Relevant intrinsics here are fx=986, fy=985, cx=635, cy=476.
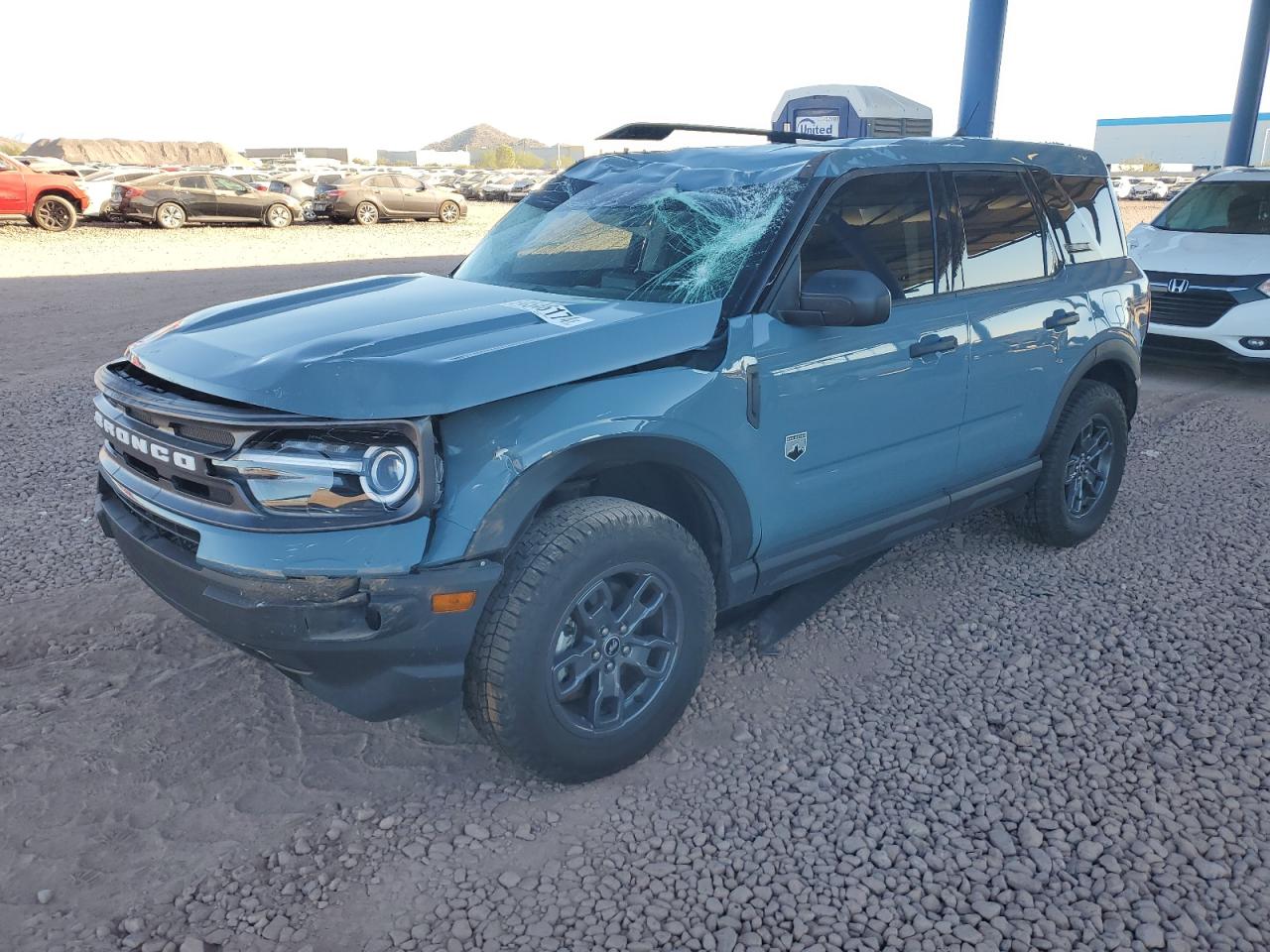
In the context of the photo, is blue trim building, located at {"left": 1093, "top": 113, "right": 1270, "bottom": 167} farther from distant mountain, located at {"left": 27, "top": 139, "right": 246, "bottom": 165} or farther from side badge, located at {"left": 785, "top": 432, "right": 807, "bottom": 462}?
side badge, located at {"left": 785, "top": 432, "right": 807, "bottom": 462}

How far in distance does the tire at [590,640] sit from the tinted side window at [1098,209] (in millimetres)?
2880

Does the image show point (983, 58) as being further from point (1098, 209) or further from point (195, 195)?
point (195, 195)

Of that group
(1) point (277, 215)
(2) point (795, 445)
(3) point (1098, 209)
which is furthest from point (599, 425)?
(1) point (277, 215)

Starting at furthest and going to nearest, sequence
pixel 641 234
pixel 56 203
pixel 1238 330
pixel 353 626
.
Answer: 1. pixel 56 203
2. pixel 1238 330
3. pixel 641 234
4. pixel 353 626

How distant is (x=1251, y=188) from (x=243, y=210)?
2079 centimetres

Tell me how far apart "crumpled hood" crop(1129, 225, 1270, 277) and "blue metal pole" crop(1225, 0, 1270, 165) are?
17871 millimetres

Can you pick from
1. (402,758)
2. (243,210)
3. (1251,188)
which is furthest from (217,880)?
(243,210)

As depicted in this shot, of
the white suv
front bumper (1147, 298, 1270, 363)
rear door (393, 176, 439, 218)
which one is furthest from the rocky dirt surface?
front bumper (1147, 298, 1270, 363)

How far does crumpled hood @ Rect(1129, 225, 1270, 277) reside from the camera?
26.8 feet

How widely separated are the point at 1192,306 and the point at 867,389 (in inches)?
249

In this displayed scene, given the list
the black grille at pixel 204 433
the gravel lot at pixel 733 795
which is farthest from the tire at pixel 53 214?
the black grille at pixel 204 433

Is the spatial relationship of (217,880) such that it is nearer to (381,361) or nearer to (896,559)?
(381,361)

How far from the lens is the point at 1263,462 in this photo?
6316mm

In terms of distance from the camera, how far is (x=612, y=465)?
2.88 metres
